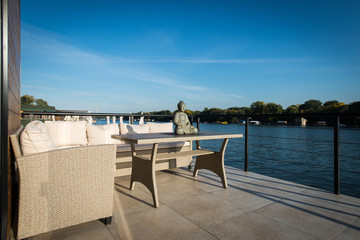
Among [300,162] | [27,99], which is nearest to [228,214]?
[300,162]

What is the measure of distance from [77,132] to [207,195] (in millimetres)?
1945

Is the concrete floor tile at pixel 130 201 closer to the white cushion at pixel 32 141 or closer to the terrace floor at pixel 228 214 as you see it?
the terrace floor at pixel 228 214

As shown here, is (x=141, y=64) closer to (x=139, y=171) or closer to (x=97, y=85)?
(x=97, y=85)

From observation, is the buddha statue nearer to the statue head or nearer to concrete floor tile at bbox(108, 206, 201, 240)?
the statue head

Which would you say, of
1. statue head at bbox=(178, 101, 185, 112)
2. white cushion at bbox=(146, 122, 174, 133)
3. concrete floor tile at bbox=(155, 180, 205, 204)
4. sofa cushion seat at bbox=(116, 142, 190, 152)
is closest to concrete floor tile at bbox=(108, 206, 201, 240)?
concrete floor tile at bbox=(155, 180, 205, 204)

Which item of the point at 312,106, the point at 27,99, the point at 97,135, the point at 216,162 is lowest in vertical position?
the point at 216,162

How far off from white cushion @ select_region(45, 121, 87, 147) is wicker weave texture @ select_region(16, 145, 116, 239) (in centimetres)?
154

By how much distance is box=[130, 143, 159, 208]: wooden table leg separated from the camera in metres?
2.01

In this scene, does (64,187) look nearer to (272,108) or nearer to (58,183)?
(58,183)

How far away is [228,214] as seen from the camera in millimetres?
1807

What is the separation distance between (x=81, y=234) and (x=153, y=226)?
0.52 metres

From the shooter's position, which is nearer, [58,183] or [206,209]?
[58,183]

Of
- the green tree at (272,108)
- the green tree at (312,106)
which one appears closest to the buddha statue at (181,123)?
the green tree at (272,108)

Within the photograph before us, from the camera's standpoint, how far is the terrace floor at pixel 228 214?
1490 millimetres
